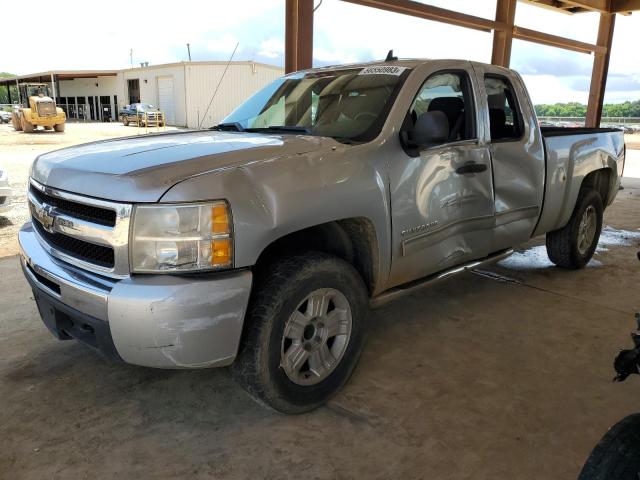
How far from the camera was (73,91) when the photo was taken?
5731cm

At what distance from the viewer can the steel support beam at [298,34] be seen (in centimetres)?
644

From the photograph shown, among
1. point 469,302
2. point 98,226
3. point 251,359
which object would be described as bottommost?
point 469,302

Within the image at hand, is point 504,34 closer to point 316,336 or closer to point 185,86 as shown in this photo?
point 316,336

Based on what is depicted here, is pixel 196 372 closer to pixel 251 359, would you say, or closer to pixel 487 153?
pixel 251 359

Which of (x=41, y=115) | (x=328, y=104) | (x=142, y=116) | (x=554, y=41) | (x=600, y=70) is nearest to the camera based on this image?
(x=328, y=104)

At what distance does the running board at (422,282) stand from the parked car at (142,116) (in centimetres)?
2839

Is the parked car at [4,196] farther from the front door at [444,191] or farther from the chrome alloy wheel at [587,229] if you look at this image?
the chrome alloy wheel at [587,229]

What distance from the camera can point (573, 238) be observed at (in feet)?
17.5

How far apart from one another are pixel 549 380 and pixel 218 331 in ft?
6.94

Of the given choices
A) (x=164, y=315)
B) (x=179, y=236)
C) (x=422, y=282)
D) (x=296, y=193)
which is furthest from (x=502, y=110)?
(x=164, y=315)

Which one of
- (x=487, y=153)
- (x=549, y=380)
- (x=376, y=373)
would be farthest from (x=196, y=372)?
(x=487, y=153)

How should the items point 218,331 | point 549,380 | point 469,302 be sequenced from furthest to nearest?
point 469,302
point 549,380
point 218,331

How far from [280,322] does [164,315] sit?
1.91 feet

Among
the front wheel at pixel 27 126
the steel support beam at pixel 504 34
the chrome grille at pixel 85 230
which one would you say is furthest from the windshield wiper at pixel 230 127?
the front wheel at pixel 27 126
